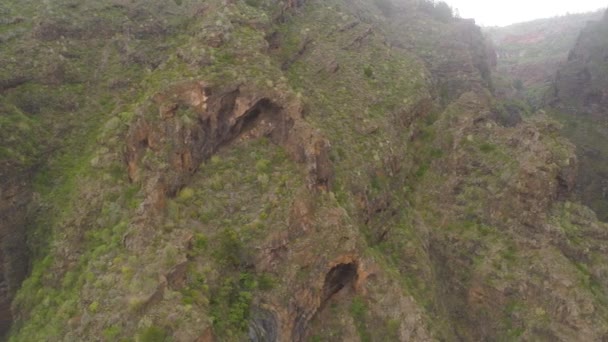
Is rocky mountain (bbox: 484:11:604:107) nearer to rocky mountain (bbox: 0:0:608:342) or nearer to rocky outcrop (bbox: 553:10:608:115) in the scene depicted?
rocky outcrop (bbox: 553:10:608:115)

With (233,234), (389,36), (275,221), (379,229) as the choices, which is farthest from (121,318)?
(389,36)

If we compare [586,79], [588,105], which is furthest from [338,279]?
[586,79]

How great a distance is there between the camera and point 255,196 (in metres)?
26.2

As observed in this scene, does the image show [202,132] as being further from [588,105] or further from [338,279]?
[588,105]

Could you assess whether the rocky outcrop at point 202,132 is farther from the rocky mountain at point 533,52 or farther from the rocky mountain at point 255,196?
the rocky mountain at point 533,52

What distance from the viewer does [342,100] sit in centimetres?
3603

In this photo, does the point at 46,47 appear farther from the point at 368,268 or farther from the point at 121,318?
the point at 368,268

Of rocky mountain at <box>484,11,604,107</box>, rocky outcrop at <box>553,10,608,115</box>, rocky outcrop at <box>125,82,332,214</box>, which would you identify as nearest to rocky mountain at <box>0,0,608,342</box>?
rocky outcrop at <box>125,82,332,214</box>

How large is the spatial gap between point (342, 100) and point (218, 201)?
14311 millimetres

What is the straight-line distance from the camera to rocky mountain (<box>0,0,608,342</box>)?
22.6 metres

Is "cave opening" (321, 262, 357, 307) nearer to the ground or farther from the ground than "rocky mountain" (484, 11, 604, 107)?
farther from the ground

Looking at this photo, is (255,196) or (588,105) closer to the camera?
(255,196)

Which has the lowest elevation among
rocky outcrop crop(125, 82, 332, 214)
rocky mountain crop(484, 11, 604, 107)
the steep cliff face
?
rocky mountain crop(484, 11, 604, 107)

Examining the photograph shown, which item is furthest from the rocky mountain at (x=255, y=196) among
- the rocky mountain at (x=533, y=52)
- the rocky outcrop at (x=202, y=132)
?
the rocky mountain at (x=533, y=52)
